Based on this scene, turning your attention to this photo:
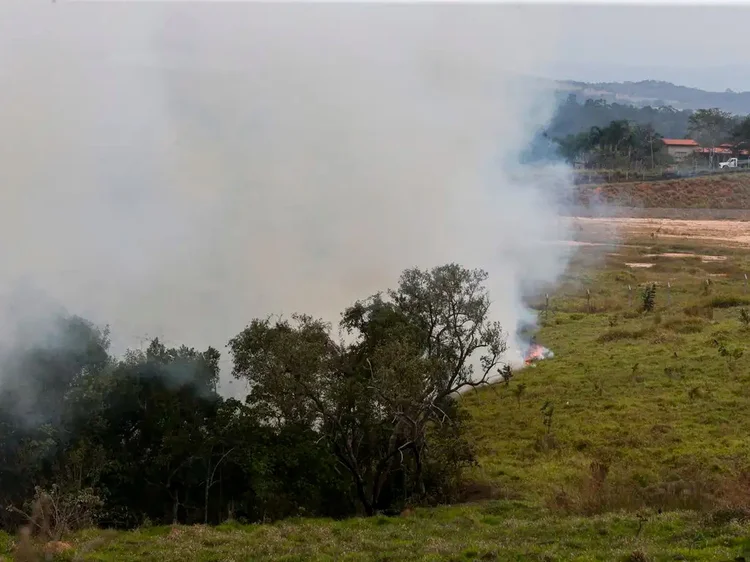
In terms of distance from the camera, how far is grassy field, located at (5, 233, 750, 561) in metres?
12.2

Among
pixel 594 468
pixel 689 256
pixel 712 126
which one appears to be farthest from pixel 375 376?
pixel 712 126

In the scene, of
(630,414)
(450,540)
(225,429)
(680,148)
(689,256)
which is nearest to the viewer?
(450,540)

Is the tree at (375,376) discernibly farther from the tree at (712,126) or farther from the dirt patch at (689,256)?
the tree at (712,126)

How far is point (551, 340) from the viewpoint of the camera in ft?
108

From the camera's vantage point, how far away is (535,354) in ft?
100

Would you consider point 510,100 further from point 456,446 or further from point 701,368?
point 456,446

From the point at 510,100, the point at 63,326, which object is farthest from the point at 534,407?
the point at 510,100

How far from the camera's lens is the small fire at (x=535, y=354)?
1174 inches

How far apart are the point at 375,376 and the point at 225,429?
3.89m

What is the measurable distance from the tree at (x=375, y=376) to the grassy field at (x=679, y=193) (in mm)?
59821

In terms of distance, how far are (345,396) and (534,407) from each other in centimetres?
918

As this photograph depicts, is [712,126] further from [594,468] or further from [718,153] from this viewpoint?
[594,468]

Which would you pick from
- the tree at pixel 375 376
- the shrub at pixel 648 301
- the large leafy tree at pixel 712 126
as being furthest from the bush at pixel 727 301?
the large leafy tree at pixel 712 126

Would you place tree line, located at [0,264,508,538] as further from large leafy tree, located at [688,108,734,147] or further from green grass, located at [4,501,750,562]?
large leafy tree, located at [688,108,734,147]
